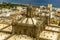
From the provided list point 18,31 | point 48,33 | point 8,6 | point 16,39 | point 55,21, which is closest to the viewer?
point 16,39

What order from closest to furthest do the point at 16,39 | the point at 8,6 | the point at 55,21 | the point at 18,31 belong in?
the point at 16,39
the point at 18,31
the point at 55,21
the point at 8,6

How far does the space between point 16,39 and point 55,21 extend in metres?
9.62

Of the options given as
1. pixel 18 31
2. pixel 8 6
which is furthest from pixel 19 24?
pixel 8 6

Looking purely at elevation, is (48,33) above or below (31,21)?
below

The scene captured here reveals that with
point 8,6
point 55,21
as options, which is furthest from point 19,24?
point 8,6

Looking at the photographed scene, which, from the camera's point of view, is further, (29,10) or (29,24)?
(29,10)

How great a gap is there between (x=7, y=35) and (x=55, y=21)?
9.24 meters

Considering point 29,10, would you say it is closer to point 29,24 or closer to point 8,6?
point 29,24

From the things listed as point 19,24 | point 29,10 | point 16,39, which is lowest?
Result: point 16,39

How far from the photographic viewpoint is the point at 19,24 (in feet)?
61.1

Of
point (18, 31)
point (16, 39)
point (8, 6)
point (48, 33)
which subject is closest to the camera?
point (16, 39)

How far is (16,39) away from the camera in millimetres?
17719

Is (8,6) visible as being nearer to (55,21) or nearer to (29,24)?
(55,21)

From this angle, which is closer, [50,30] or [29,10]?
[29,10]
